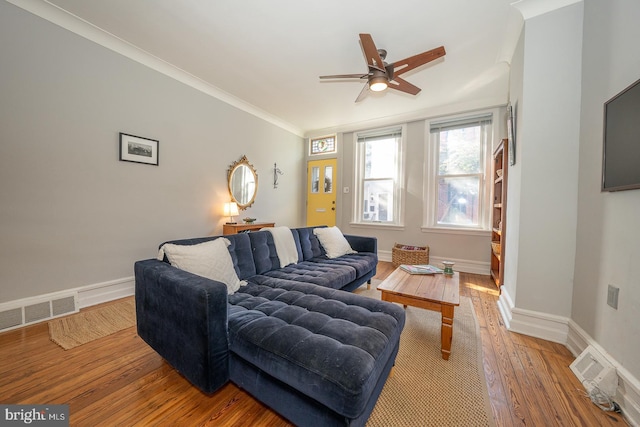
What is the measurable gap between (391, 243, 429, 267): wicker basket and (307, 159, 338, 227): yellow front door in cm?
152

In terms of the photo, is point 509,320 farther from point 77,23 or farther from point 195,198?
point 77,23

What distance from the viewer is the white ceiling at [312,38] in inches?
82.4

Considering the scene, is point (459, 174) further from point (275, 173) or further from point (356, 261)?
point (275, 173)

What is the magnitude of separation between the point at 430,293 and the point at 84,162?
3450 mm

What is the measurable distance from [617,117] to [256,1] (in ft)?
8.94

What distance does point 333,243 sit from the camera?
3053 mm

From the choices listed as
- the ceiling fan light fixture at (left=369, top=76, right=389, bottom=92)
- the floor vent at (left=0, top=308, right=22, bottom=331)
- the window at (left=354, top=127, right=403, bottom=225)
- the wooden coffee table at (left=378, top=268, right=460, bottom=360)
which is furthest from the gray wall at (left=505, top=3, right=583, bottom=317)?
the floor vent at (left=0, top=308, right=22, bottom=331)

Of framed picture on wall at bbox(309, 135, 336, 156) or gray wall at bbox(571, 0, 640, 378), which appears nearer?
gray wall at bbox(571, 0, 640, 378)

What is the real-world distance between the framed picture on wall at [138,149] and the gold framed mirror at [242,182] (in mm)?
1107

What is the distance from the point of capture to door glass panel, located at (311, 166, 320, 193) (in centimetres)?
536

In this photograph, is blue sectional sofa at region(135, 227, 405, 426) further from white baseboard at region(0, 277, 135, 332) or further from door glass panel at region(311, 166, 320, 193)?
door glass panel at region(311, 166, 320, 193)

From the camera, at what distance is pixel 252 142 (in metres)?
4.25

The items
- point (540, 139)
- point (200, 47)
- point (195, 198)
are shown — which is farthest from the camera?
point (195, 198)

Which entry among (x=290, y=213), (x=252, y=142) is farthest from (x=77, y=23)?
(x=290, y=213)
